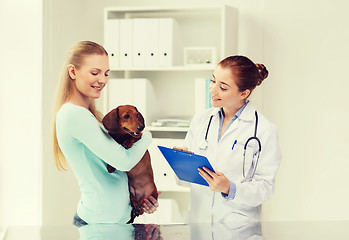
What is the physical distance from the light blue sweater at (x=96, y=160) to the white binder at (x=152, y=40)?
1.68 meters

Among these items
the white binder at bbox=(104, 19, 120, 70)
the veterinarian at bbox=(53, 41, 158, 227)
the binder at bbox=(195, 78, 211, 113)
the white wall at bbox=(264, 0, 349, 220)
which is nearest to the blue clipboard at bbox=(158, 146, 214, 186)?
the veterinarian at bbox=(53, 41, 158, 227)

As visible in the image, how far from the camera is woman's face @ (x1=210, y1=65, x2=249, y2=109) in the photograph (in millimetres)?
1985

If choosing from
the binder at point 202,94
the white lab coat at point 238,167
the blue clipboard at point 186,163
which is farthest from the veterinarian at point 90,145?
the binder at point 202,94

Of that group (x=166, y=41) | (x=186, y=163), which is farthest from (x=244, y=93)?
(x=166, y=41)

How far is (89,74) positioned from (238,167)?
750mm

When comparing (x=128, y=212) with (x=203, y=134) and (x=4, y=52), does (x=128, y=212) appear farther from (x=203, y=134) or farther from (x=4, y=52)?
(x=4, y=52)

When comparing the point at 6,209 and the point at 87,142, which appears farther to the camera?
the point at 6,209

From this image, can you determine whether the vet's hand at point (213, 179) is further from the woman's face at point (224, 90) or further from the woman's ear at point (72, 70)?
the woman's ear at point (72, 70)

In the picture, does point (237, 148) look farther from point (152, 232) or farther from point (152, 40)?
point (152, 40)

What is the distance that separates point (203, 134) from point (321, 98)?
173 cm

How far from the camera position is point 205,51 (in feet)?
11.4

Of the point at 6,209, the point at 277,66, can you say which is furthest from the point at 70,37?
the point at 277,66

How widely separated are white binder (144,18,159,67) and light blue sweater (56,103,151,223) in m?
1.68

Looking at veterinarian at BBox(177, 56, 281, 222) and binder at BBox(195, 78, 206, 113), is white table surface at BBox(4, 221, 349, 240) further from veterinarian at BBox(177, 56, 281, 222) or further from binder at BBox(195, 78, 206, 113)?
binder at BBox(195, 78, 206, 113)
